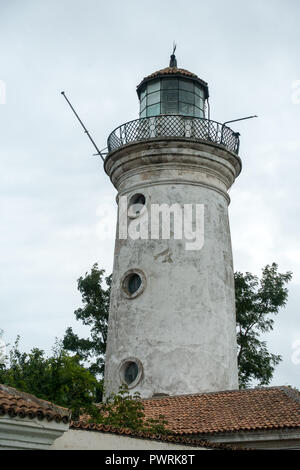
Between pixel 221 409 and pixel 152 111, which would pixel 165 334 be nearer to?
pixel 221 409

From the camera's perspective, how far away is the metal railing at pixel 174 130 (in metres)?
21.3

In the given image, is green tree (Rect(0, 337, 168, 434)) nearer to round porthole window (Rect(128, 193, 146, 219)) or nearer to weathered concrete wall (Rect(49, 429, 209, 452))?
weathered concrete wall (Rect(49, 429, 209, 452))

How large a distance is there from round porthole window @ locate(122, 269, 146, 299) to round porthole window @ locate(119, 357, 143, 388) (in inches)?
68.8

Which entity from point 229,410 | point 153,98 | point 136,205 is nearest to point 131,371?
point 229,410

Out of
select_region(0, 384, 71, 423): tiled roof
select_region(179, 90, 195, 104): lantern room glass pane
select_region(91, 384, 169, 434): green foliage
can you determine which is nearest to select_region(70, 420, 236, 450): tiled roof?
select_region(0, 384, 71, 423): tiled roof

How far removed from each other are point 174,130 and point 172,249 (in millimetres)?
3422

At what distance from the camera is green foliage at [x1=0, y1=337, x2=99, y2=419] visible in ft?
49.8

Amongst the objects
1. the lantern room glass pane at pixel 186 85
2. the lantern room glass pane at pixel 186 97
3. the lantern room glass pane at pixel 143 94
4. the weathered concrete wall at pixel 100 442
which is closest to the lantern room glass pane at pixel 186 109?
the lantern room glass pane at pixel 186 97

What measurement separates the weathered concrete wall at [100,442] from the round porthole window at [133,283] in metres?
8.64

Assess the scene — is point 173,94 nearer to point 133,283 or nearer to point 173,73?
point 173,73

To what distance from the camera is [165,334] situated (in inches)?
771

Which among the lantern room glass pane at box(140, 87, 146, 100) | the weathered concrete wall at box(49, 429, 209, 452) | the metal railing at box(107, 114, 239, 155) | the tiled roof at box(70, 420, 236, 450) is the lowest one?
the weathered concrete wall at box(49, 429, 209, 452)
